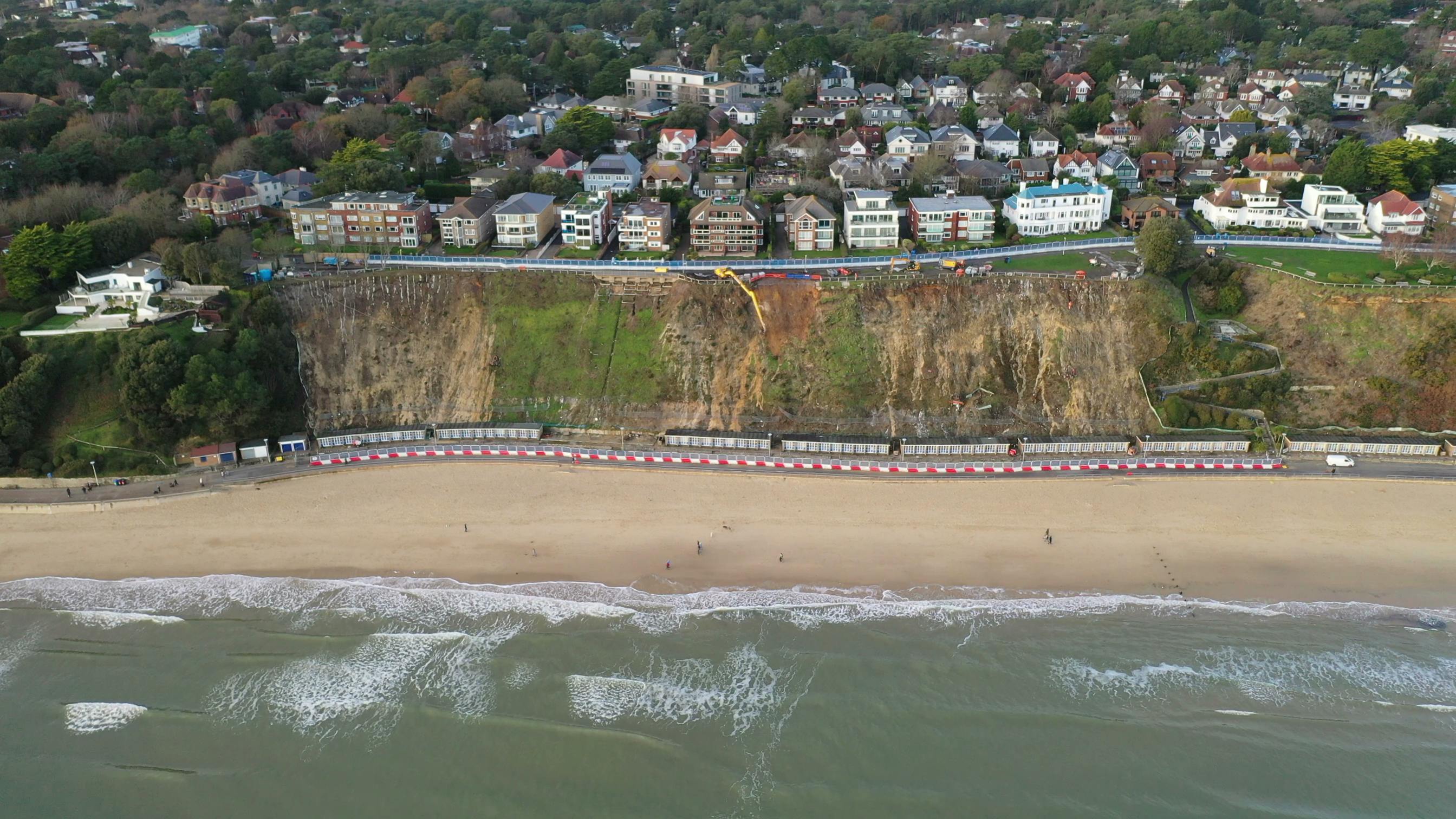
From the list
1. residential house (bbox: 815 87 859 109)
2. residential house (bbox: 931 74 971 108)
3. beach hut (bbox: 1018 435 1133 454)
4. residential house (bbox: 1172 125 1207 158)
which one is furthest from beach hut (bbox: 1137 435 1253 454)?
residential house (bbox: 815 87 859 109)

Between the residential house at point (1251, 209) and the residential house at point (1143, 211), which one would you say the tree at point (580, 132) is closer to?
the residential house at point (1143, 211)

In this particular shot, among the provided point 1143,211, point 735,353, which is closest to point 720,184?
point 735,353

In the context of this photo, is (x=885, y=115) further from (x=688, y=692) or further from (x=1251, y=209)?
(x=688, y=692)

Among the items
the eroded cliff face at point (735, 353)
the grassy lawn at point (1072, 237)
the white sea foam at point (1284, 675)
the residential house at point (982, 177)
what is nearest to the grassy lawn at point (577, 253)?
the eroded cliff face at point (735, 353)

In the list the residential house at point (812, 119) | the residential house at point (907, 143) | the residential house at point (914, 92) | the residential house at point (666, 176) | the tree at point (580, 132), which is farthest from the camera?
the residential house at point (914, 92)

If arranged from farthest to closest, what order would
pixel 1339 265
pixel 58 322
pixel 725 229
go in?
pixel 725 229, pixel 1339 265, pixel 58 322

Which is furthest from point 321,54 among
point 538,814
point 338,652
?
point 538,814
